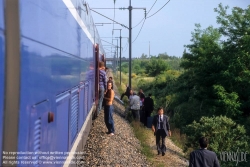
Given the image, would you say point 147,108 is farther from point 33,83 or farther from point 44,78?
point 33,83

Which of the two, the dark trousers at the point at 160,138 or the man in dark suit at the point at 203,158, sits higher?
the man in dark suit at the point at 203,158

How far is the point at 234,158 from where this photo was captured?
42.7 feet

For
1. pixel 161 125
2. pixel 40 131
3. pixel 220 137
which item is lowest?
pixel 220 137
